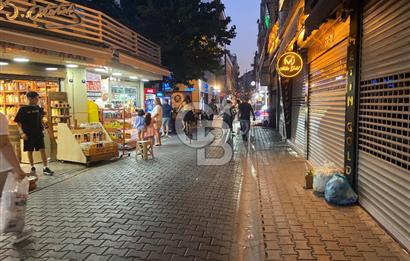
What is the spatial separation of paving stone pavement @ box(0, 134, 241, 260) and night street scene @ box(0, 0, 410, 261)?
0.03 m

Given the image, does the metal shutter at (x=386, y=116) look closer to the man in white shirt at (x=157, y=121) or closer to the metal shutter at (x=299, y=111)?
the metal shutter at (x=299, y=111)

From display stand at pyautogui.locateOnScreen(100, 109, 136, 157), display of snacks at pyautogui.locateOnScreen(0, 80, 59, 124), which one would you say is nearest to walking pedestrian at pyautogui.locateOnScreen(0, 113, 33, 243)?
display of snacks at pyautogui.locateOnScreen(0, 80, 59, 124)

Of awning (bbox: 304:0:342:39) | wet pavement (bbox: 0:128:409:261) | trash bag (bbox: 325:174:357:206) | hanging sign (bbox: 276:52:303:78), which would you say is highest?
awning (bbox: 304:0:342:39)

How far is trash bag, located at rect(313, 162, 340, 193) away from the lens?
6.50 meters

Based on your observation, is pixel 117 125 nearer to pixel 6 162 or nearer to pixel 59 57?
pixel 59 57

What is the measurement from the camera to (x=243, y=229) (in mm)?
5324

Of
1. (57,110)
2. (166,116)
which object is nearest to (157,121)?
(166,116)

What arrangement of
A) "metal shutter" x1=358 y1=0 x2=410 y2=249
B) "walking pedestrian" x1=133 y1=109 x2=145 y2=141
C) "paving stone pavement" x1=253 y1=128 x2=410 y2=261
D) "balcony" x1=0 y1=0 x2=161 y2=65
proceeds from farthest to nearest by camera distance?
1. "walking pedestrian" x1=133 y1=109 x2=145 y2=141
2. "balcony" x1=0 y1=0 x2=161 y2=65
3. "metal shutter" x1=358 y1=0 x2=410 y2=249
4. "paving stone pavement" x1=253 y1=128 x2=410 y2=261

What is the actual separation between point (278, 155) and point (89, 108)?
675cm

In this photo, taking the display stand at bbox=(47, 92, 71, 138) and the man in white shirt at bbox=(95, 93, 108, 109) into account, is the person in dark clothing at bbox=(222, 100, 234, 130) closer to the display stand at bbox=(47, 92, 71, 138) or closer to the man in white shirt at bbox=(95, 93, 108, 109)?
the man in white shirt at bbox=(95, 93, 108, 109)

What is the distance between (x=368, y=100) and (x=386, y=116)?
767mm

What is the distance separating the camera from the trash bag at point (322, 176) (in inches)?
256

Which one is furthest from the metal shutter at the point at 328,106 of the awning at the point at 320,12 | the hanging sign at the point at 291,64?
the awning at the point at 320,12

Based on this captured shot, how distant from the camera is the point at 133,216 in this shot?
5.68 metres
